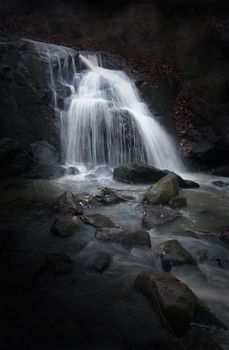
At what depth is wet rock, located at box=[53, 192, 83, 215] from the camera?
692 centimetres

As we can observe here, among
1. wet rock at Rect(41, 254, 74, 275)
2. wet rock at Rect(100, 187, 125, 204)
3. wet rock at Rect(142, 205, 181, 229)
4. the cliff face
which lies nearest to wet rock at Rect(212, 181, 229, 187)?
the cliff face

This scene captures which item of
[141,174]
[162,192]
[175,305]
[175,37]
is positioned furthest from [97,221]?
[175,37]

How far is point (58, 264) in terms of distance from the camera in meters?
4.91

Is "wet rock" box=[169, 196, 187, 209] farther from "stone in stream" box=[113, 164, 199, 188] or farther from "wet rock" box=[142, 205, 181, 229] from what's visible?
"stone in stream" box=[113, 164, 199, 188]

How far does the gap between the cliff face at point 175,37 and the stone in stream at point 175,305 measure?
8.59 m

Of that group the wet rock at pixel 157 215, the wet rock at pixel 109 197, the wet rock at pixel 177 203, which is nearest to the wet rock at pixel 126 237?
the wet rock at pixel 157 215

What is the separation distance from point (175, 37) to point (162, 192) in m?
11.2

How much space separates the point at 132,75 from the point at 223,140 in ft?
16.2

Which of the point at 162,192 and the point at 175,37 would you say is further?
the point at 175,37

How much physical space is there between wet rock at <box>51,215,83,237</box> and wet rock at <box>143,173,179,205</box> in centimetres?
200

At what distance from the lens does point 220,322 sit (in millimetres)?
→ 3885

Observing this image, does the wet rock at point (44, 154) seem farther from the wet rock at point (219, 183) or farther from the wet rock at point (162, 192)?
the wet rock at point (219, 183)

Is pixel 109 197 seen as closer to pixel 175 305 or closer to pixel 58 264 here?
pixel 58 264

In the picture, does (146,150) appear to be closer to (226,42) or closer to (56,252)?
(226,42)
